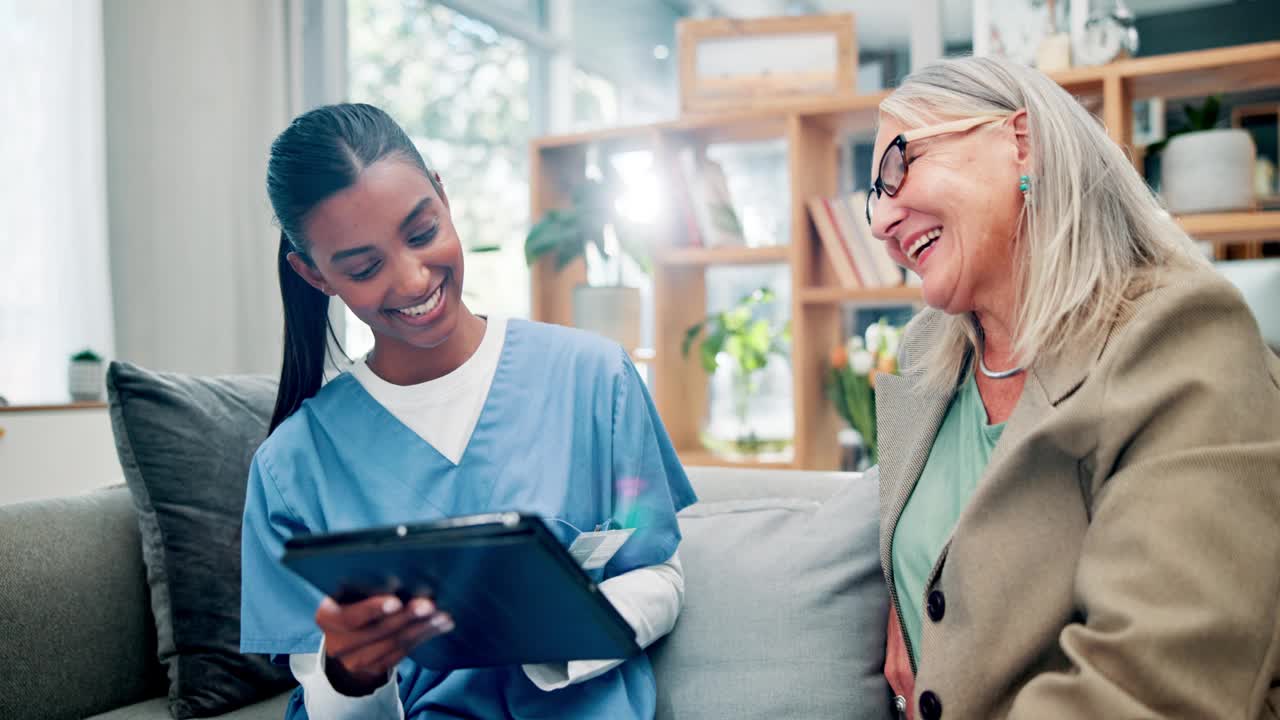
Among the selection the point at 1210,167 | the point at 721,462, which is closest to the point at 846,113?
the point at 1210,167

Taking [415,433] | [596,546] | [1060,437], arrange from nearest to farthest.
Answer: [1060,437] → [596,546] → [415,433]

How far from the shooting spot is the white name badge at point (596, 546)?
0.97 meters

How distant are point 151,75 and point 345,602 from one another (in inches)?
112

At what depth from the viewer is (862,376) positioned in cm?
293

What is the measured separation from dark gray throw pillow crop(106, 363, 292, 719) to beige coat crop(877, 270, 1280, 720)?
95 cm

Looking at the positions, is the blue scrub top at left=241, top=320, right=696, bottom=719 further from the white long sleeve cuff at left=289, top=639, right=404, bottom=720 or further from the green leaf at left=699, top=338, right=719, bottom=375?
the green leaf at left=699, top=338, right=719, bottom=375

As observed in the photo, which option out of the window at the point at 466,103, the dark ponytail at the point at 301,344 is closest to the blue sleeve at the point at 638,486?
the dark ponytail at the point at 301,344

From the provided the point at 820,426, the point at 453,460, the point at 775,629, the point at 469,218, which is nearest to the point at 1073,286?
the point at 775,629

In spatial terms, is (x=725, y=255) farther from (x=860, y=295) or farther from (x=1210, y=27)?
(x=1210, y=27)

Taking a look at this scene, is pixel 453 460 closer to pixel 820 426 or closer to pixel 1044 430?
pixel 1044 430

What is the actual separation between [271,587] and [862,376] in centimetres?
216

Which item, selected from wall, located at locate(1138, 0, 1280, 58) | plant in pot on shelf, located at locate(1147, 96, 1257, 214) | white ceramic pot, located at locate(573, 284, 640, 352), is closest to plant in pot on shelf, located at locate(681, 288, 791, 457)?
white ceramic pot, located at locate(573, 284, 640, 352)

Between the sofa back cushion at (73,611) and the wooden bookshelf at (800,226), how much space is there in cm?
184

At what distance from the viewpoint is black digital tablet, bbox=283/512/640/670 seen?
2.33 ft
